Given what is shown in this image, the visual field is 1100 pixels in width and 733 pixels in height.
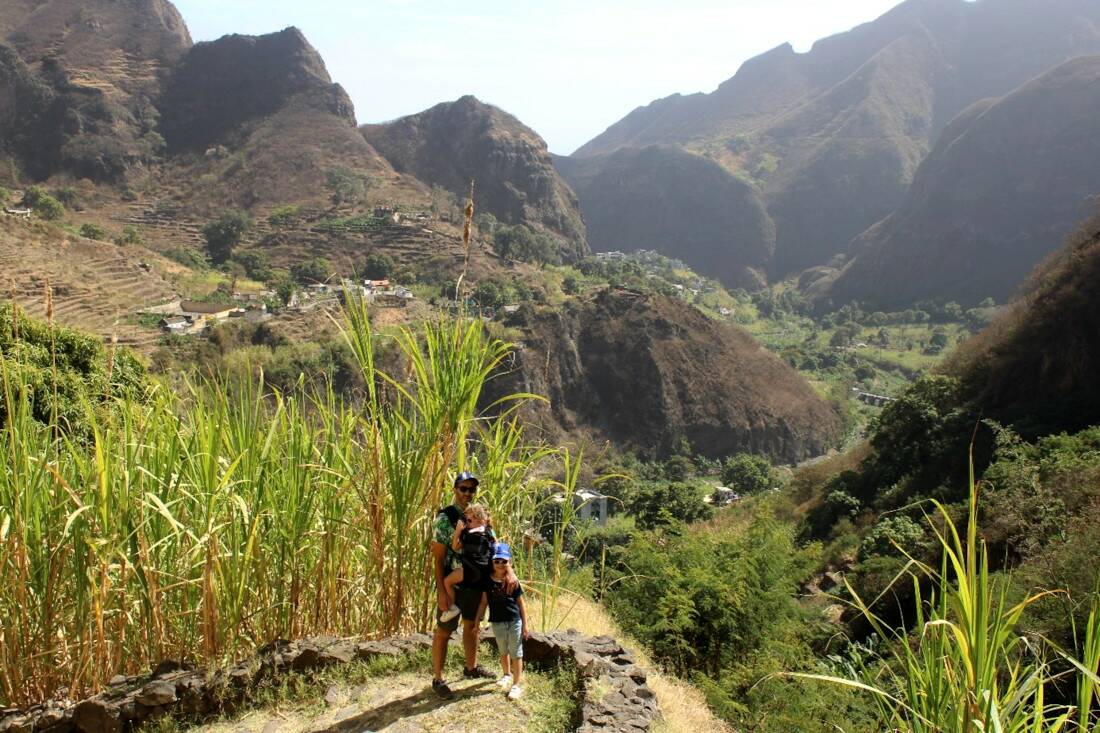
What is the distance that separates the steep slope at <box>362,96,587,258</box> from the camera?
74500 mm

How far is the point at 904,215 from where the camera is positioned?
85125mm

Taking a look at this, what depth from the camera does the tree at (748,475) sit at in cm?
2905

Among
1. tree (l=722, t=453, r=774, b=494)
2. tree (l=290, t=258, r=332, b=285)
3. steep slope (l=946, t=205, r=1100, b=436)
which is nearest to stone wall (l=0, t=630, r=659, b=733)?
steep slope (l=946, t=205, r=1100, b=436)

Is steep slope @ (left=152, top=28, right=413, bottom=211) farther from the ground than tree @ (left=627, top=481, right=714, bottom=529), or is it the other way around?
steep slope @ (left=152, top=28, right=413, bottom=211)

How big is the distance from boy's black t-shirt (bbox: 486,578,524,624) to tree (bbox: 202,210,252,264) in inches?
1963

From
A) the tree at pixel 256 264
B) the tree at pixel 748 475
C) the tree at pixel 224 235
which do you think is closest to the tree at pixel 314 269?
the tree at pixel 256 264

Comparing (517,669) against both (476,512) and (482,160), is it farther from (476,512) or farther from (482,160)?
(482,160)

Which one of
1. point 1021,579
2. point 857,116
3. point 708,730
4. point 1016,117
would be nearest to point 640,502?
point 1021,579

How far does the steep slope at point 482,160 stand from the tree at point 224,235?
85.2ft

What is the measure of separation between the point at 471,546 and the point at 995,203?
304 feet

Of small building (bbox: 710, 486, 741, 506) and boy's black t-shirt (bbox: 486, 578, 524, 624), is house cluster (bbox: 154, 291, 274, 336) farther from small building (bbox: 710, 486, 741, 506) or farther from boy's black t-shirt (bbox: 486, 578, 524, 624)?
boy's black t-shirt (bbox: 486, 578, 524, 624)

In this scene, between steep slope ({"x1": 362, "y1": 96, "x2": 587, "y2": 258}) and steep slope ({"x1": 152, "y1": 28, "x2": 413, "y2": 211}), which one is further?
steep slope ({"x1": 362, "y1": 96, "x2": 587, "y2": 258})

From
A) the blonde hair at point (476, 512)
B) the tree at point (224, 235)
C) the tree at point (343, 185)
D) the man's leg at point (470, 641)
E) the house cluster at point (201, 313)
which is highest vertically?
the tree at point (343, 185)

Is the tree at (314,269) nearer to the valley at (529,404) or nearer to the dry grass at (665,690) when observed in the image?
the valley at (529,404)
